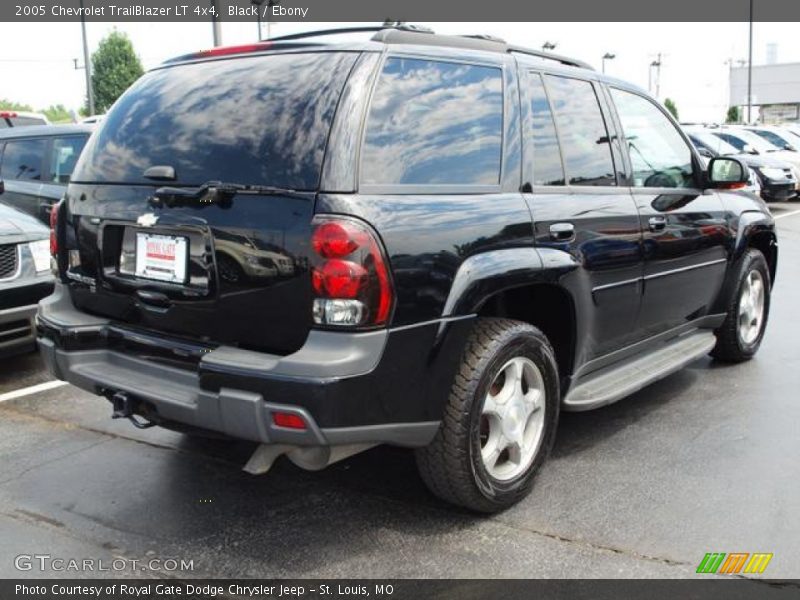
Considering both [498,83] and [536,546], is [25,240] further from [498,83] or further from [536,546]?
[536,546]

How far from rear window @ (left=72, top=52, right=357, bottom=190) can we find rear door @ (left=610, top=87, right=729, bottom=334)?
201 cm

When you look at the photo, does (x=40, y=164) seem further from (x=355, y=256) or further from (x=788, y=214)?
(x=788, y=214)

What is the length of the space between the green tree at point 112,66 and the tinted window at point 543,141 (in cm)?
5275

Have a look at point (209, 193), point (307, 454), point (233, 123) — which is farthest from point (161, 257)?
point (307, 454)

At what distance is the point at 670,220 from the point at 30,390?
4.16 metres

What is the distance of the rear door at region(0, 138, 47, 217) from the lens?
27.9 ft

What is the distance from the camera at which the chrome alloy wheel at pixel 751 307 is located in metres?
5.46

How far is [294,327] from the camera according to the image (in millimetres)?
2762

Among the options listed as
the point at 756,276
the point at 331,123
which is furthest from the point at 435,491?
the point at 756,276

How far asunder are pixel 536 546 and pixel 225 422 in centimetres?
130

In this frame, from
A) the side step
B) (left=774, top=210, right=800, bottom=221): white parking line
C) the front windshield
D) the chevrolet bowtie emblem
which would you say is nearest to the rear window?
the chevrolet bowtie emblem

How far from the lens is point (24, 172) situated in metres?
8.64

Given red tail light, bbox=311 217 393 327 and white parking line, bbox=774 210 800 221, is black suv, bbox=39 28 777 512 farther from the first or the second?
white parking line, bbox=774 210 800 221

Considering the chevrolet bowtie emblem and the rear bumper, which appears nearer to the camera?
the rear bumper
